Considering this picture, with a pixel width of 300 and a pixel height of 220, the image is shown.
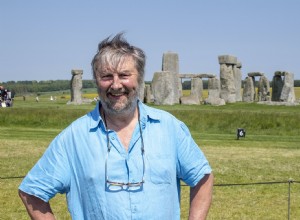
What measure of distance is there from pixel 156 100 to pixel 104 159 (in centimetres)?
3334

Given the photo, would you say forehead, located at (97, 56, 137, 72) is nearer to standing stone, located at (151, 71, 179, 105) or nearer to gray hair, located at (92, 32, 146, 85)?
gray hair, located at (92, 32, 146, 85)

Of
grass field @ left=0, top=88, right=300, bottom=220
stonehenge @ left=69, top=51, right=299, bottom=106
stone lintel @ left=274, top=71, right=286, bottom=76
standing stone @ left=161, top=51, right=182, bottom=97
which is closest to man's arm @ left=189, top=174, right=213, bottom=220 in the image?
grass field @ left=0, top=88, right=300, bottom=220

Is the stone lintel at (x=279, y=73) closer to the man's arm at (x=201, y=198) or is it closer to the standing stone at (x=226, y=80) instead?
the standing stone at (x=226, y=80)

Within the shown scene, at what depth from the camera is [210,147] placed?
17.5 metres

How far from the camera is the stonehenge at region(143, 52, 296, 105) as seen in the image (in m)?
37.0

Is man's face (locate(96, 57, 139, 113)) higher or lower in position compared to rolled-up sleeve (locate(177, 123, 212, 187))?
higher

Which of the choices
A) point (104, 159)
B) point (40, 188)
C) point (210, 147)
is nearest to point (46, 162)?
point (40, 188)

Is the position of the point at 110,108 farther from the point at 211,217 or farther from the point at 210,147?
the point at 210,147

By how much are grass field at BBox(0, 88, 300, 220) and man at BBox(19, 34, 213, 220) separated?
5.05 m

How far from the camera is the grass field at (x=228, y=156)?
10.3m

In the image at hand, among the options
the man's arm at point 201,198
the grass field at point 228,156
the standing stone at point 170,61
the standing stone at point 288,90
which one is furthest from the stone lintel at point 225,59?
the man's arm at point 201,198

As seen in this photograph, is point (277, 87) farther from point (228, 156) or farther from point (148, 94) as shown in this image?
point (228, 156)

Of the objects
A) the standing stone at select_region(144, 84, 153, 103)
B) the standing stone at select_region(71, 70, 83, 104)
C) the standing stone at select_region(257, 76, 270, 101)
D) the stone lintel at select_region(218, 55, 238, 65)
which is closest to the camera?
the standing stone at select_region(144, 84, 153, 103)

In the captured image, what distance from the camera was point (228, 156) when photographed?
15922 mm
